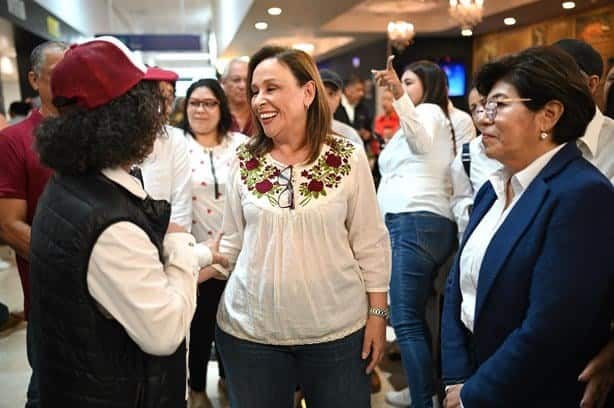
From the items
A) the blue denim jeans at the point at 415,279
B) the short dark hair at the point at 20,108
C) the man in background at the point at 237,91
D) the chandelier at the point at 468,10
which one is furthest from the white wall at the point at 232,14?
the blue denim jeans at the point at 415,279

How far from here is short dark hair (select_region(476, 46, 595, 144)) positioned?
1.26 meters

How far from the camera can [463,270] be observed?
151 centimetres

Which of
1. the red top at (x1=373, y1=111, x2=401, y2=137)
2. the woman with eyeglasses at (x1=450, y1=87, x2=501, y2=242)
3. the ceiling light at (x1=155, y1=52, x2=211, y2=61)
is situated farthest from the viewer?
the ceiling light at (x1=155, y1=52, x2=211, y2=61)

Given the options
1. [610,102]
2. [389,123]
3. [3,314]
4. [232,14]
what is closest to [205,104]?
[610,102]

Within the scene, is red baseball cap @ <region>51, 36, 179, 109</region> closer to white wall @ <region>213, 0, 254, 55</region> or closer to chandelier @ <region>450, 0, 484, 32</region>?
chandelier @ <region>450, 0, 484, 32</region>

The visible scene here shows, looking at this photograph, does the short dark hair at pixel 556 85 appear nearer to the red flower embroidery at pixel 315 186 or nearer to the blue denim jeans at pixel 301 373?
the red flower embroidery at pixel 315 186

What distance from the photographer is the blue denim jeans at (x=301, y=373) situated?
1491 mm

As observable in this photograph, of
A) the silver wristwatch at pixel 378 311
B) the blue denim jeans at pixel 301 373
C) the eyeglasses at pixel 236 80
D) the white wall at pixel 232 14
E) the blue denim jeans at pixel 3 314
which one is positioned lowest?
the blue denim jeans at pixel 3 314

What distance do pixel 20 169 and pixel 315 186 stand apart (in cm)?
113

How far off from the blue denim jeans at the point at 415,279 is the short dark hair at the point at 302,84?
1006 mm

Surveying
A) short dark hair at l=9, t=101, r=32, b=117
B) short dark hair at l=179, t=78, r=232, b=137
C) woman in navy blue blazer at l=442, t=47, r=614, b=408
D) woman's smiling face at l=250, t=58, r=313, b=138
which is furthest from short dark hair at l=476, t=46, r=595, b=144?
short dark hair at l=9, t=101, r=32, b=117

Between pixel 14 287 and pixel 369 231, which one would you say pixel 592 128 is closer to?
pixel 369 231

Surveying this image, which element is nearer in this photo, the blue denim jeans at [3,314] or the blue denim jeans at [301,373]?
the blue denim jeans at [301,373]

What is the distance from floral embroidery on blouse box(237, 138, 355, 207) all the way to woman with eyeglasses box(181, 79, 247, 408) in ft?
3.02
